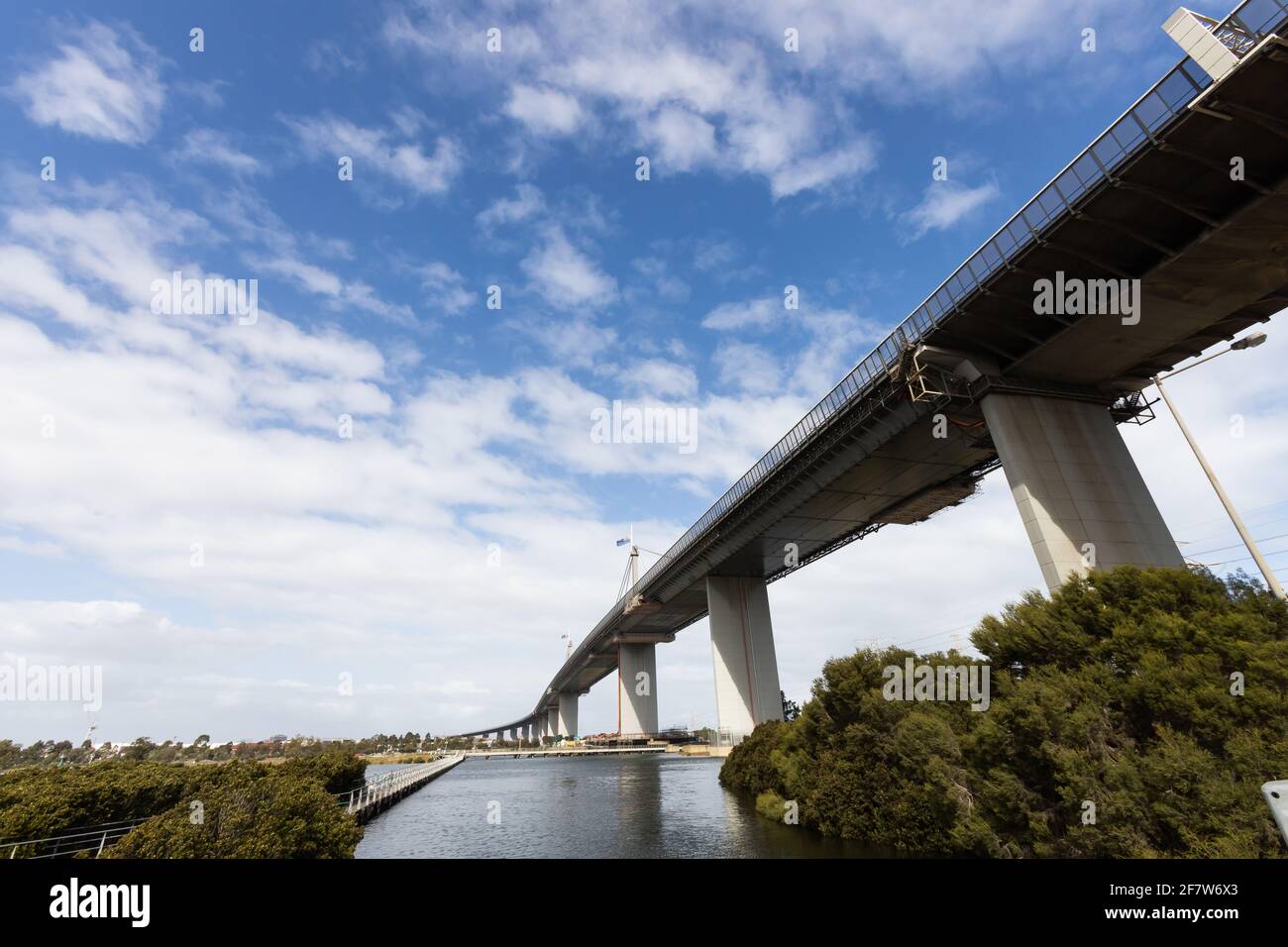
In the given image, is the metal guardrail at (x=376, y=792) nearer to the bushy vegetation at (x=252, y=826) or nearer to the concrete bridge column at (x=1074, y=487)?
the bushy vegetation at (x=252, y=826)

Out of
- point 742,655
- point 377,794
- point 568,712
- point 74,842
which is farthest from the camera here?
point 568,712

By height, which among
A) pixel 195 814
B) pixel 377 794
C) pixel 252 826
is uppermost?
pixel 195 814

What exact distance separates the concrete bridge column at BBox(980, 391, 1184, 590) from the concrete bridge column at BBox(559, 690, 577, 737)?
6886 inches

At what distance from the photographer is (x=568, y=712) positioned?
187 meters

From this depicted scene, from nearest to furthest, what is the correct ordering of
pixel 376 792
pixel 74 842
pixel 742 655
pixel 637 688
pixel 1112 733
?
pixel 1112 733
pixel 74 842
pixel 376 792
pixel 742 655
pixel 637 688

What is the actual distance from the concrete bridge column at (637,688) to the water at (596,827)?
2613 inches

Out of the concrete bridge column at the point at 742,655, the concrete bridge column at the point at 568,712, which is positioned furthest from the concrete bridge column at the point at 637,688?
the concrete bridge column at the point at 568,712

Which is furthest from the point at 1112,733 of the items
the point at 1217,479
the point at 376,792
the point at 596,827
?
the point at 376,792

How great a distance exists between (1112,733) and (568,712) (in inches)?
7392

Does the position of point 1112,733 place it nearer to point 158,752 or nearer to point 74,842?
point 74,842

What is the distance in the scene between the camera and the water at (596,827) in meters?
24.6

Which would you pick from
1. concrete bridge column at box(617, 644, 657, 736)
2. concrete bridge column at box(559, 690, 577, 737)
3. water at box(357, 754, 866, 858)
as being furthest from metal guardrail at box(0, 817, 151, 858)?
concrete bridge column at box(559, 690, 577, 737)
